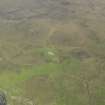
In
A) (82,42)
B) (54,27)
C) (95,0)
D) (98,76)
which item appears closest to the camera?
(98,76)

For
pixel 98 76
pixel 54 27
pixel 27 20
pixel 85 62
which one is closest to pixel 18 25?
pixel 27 20

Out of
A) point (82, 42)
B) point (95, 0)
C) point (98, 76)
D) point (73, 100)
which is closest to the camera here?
point (73, 100)

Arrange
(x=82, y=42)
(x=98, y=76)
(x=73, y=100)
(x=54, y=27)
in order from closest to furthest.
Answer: (x=73, y=100) → (x=98, y=76) → (x=82, y=42) → (x=54, y=27)

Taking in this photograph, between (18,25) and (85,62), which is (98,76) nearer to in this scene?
(85,62)

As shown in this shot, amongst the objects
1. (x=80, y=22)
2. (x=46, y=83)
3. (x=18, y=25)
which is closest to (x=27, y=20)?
(x=18, y=25)

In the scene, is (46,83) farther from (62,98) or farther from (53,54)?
(53,54)

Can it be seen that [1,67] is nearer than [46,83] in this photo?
No
